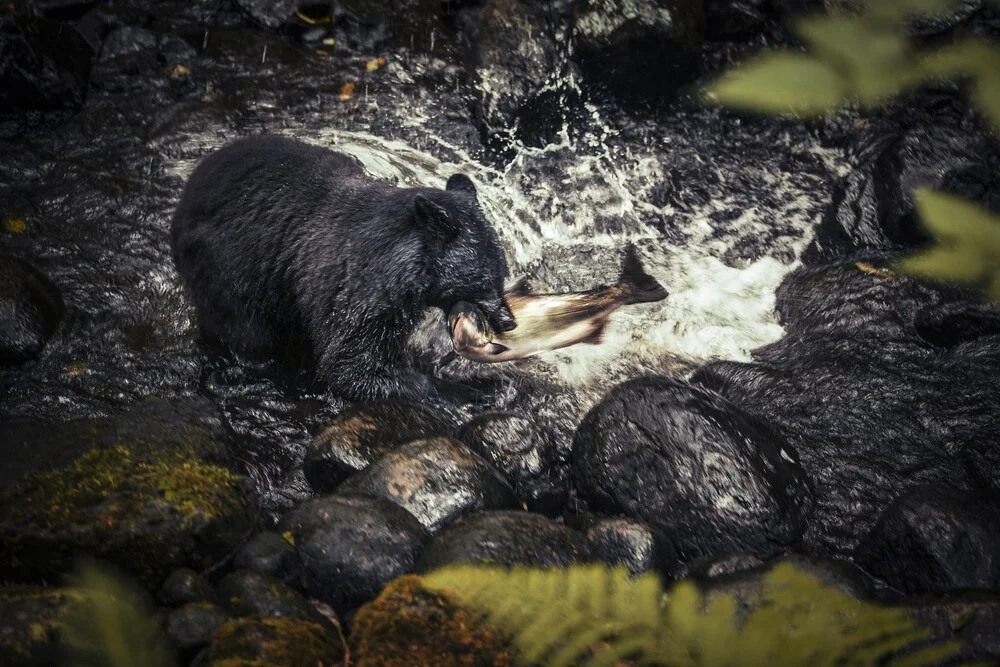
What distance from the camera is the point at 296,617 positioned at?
111 inches

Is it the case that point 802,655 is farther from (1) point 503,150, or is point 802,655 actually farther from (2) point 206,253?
(1) point 503,150

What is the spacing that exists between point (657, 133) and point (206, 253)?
16.9 feet

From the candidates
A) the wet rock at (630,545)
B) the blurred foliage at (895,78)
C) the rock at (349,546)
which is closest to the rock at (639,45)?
the blurred foliage at (895,78)

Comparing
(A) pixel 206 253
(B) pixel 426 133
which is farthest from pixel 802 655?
(B) pixel 426 133

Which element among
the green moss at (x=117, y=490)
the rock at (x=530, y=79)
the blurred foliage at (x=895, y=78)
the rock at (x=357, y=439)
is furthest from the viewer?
the rock at (x=530, y=79)

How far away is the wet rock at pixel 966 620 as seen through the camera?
2.74 meters

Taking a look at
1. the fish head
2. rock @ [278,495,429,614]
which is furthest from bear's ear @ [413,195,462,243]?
rock @ [278,495,429,614]

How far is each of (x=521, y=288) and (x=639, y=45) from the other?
A: 3731 millimetres

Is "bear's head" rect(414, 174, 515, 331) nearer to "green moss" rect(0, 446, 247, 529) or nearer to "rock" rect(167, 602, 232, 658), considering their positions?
"green moss" rect(0, 446, 247, 529)

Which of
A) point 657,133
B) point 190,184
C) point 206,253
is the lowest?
point 206,253

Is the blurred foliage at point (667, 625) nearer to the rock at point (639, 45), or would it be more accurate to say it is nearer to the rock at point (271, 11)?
the rock at point (639, 45)

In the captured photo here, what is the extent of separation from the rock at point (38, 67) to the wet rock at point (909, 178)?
8.39 m

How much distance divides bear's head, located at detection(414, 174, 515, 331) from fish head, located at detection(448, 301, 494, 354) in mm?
50

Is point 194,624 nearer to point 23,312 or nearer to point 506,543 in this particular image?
point 506,543
